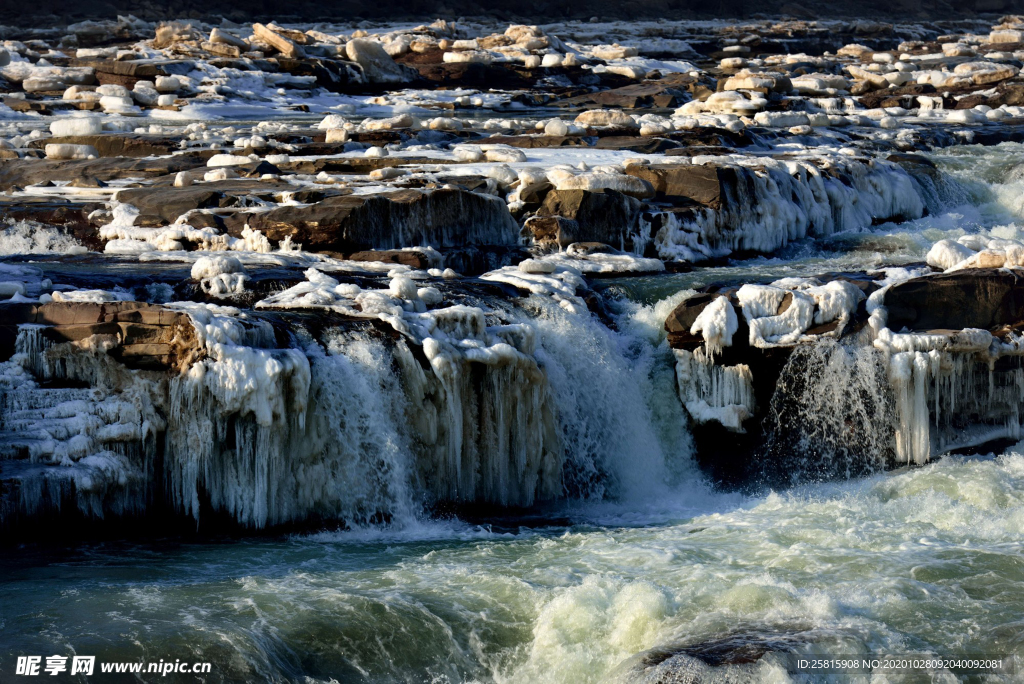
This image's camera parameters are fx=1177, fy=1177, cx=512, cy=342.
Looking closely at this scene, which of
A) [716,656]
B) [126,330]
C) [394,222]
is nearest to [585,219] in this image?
[394,222]

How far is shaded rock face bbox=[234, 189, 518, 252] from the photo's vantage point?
44.7 feet

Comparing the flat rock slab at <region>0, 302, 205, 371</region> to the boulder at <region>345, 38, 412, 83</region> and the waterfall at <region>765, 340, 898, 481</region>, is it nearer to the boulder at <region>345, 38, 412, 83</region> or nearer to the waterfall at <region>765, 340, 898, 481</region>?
the waterfall at <region>765, 340, 898, 481</region>

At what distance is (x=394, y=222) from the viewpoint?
552 inches

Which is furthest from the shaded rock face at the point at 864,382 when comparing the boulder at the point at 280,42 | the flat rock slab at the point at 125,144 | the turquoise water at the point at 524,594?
the boulder at the point at 280,42

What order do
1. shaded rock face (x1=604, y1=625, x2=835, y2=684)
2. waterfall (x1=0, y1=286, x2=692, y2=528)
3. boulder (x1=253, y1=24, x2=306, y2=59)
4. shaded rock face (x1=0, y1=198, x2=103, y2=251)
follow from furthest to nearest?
boulder (x1=253, y1=24, x2=306, y2=59), shaded rock face (x1=0, y1=198, x2=103, y2=251), waterfall (x1=0, y1=286, x2=692, y2=528), shaded rock face (x1=604, y1=625, x2=835, y2=684)

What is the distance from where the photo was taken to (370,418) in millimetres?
9961

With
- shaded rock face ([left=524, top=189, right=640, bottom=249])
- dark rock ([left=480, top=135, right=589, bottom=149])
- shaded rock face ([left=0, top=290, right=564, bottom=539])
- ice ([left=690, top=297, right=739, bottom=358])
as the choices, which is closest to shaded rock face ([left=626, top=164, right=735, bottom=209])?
shaded rock face ([left=524, top=189, right=640, bottom=249])

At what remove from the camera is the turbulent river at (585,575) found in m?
7.38

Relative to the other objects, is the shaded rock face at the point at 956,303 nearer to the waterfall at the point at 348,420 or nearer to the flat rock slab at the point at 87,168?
the waterfall at the point at 348,420

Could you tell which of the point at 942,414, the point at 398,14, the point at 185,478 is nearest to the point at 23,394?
the point at 185,478

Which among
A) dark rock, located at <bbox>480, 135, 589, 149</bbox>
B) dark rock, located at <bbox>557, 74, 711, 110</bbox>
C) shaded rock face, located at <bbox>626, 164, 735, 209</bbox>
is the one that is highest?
dark rock, located at <bbox>557, 74, 711, 110</bbox>

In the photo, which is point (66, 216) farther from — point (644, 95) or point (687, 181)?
point (644, 95)

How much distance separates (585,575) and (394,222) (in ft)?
21.4

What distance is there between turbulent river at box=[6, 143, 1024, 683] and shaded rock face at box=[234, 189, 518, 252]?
2.85 m
